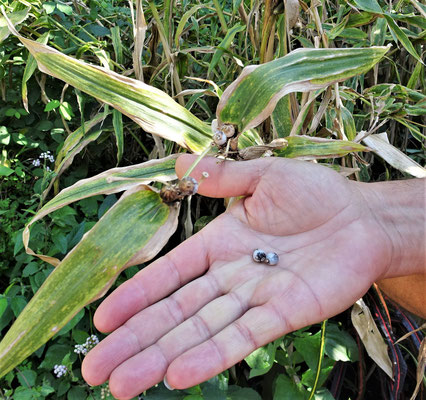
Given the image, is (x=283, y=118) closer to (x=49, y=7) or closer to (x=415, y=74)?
(x=415, y=74)

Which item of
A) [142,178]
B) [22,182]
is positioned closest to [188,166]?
[142,178]

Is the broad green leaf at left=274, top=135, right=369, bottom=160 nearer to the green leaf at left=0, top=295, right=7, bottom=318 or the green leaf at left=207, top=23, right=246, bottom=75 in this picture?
the green leaf at left=207, top=23, right=246, bottom=75

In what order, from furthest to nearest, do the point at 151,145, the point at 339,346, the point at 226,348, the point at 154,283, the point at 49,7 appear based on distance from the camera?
the point at 151,145 → the point at 49,7 → the point at 339,346 → the point at 154,283 → the point at 226,348

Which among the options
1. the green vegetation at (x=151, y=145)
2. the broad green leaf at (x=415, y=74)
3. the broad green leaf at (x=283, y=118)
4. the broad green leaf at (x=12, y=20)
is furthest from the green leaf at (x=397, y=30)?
the broad green leaf at (x=12, y=20)

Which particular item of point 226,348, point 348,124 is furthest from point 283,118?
point 226,348

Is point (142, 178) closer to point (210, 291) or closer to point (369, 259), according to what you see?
point (210, 291)
